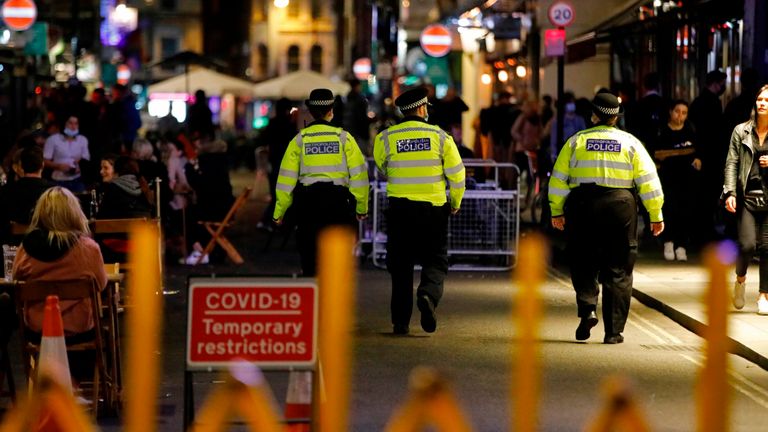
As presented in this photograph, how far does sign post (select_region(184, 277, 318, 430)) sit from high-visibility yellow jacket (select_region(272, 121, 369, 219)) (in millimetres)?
5903

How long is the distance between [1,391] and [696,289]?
320 inches

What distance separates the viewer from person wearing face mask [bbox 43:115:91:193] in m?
21.3

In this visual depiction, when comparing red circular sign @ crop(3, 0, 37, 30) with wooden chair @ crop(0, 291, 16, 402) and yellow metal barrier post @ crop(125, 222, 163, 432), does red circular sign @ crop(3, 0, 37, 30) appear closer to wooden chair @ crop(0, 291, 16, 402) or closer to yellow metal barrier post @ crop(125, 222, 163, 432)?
wooden chair @ crop(0, 291, 16, 402)

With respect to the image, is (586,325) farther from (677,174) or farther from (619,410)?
(619,410)

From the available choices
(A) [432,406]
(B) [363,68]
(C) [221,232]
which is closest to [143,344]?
(A) [432,406]

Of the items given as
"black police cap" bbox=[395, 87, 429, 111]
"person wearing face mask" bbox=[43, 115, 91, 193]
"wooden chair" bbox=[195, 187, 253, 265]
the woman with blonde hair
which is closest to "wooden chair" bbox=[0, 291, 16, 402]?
the woman with blonde hair

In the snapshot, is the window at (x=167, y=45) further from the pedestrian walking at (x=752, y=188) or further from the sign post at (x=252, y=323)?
the sign post at (x=252, y=323)

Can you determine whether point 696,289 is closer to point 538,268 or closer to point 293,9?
point 538,268

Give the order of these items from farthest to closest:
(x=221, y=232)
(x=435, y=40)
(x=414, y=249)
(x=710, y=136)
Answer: (x=435, y=40) → (x=710, y=136) → (x=221, y=232) → (x=414, y=249)

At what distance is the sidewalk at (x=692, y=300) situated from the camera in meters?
12.4

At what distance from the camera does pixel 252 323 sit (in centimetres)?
729

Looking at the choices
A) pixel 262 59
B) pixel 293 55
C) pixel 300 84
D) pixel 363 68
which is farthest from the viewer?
pixel 262 59

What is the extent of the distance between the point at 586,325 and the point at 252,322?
20.0 feet

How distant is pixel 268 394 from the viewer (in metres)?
10.5
